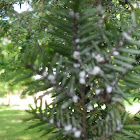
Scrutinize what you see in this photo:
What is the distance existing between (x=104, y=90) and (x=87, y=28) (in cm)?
31

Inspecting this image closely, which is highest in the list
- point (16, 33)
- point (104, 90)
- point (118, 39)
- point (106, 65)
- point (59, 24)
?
point (16, 33)

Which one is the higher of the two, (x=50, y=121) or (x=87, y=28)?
(x=87, y=28)

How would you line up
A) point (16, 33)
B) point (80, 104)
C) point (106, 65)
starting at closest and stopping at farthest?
point (106, 65)
point (80, 104)
point (16, 33)

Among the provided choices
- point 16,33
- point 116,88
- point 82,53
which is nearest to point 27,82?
point 82,53

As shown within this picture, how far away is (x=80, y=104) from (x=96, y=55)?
273 millimetres

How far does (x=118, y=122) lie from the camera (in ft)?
3.07

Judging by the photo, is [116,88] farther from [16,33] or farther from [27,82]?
[16,33]

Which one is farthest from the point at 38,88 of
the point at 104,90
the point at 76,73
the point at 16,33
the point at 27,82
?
the point at 16,33

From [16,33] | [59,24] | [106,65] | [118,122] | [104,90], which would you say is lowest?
[118,122]

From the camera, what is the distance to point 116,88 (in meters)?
0.94

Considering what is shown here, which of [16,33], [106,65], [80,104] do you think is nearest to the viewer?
[106,65]

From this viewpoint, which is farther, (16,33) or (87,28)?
(16,33)

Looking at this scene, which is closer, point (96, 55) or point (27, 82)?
point (96, 55)

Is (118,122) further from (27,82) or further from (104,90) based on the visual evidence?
(27,82)
